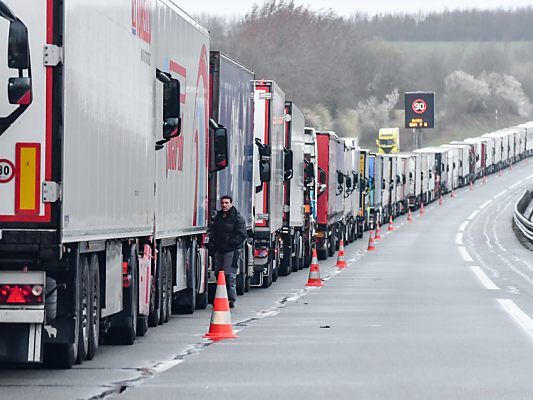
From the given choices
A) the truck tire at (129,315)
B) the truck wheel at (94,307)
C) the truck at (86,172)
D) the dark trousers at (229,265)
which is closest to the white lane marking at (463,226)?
the dark trousers at (229,265)

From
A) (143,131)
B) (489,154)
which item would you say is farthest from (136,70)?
(489,154)

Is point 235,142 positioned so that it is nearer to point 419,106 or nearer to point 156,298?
point 156,298

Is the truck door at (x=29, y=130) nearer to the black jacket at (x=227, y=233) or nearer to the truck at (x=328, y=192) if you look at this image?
the black jacket at (x=227, y=233)

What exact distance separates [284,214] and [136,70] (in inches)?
750

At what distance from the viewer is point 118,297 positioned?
16.3m

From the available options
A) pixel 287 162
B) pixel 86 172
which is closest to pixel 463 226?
pixel 287 162

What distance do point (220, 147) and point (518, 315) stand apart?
4.74m

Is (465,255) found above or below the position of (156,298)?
below

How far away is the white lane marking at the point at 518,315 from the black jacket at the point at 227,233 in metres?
4.02

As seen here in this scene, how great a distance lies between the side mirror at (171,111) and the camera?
60.3 feet

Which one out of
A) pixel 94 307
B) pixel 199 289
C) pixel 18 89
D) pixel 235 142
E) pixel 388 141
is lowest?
pixel 199 289

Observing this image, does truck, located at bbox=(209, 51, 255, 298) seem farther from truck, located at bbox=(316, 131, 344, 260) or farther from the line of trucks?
truck, located at bbox=(316, 131, 344, 260)

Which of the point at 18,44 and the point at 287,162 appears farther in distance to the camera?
Result: the point at 287,162

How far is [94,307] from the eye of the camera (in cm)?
1512
